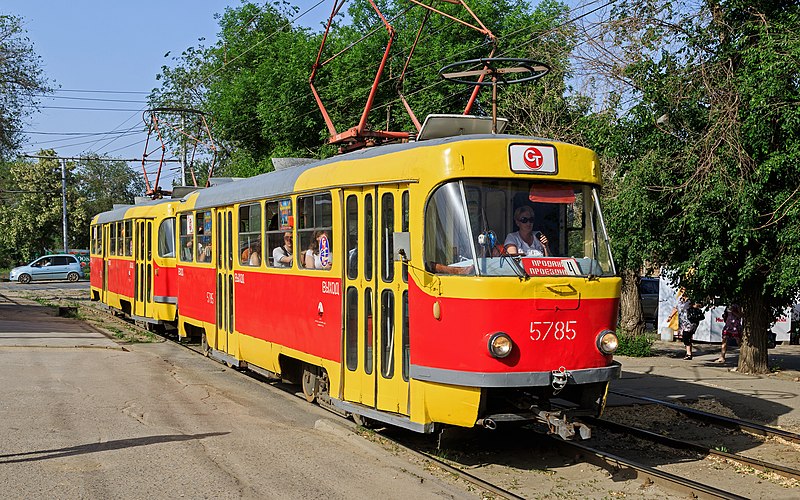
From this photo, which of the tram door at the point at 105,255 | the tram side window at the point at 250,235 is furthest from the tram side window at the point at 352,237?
the tram door at the point at 105,255

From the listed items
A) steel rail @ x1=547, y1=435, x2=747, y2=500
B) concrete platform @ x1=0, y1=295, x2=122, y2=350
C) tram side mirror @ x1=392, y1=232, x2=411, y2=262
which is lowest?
steel rail @ x1=547, y1=435, x2=747, y2=500

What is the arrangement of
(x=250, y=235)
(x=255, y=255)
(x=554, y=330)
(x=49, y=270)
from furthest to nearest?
(x=49, y=270), (x=250, y=235), (x=255, y=255), (x=554, y=330)

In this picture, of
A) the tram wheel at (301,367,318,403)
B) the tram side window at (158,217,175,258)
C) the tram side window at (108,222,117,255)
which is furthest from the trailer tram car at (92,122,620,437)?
the tram side window at (108,222,117,255)

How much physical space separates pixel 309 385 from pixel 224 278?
329 cm

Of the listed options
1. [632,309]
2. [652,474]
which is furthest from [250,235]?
[632,309]

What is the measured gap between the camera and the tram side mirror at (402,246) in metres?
8.51

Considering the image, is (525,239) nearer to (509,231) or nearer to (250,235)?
(509,231)

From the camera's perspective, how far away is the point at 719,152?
1416cm

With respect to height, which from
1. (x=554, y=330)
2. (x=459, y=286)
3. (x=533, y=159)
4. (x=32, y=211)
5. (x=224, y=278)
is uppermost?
(x=32, y=211)

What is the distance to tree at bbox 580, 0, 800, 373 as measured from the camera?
1365cm

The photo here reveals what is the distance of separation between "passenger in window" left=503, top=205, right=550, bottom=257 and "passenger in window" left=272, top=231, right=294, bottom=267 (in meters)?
3.89

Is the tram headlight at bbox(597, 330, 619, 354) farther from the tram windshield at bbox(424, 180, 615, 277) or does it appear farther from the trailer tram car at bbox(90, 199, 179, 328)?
the trailer tram car at bbox(90, 199, 179, 328)

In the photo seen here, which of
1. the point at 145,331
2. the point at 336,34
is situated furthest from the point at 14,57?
the point at 145,331

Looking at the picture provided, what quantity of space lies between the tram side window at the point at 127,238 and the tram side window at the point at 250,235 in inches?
380
